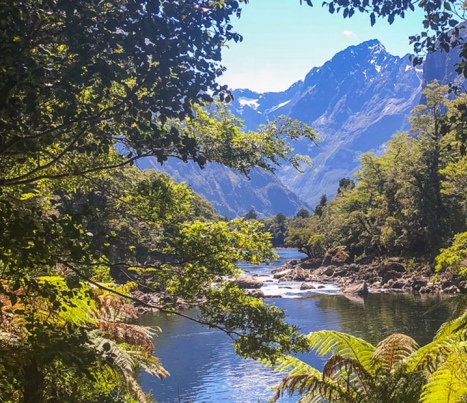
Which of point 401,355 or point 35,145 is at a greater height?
point 35,145

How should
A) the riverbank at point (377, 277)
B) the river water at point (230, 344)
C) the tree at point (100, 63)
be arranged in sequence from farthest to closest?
the riverbank at point (377, 277) < the river water at point (230, 344) < the tree at point (100, 63)

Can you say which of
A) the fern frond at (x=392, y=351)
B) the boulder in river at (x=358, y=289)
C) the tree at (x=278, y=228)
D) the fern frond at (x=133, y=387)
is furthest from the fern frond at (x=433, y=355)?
the tree at (x=278, y=228)

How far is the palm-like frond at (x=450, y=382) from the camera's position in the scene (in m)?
4.22

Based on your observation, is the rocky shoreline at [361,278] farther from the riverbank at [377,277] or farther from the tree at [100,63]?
the tree at [100,63]

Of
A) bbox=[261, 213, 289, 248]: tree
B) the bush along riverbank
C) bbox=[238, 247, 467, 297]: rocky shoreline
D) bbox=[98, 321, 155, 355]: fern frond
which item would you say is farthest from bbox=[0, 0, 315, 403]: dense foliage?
bbox=[261, 213, 289, 248]: tree

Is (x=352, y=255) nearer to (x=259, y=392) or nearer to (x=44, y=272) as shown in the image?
(x=259, y=392)

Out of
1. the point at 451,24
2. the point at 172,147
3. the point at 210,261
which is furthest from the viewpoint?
the point at 210,261

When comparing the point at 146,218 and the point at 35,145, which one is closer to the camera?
the point at 35,145

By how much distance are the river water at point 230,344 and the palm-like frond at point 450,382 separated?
5825mm

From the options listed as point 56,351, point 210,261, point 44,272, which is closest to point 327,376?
point 210,261

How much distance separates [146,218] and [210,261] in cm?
68

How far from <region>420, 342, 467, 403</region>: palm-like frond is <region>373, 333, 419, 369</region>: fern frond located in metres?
1.55

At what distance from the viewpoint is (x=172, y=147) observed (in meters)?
3.54

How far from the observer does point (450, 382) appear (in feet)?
14.1
